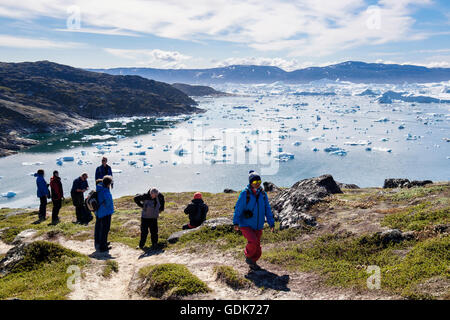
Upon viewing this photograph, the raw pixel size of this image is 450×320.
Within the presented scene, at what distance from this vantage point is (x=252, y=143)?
297 feet

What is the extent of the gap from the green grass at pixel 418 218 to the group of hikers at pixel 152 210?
4729mm

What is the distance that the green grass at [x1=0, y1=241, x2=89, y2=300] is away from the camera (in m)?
8.05

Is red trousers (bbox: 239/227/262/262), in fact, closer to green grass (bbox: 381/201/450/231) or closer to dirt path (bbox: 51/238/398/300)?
dirt path (bbox: 51/238/398/300)

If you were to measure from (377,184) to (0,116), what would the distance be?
4611 inches

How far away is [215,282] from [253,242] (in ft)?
5.63

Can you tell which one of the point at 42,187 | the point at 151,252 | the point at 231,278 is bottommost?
the point at 151,252

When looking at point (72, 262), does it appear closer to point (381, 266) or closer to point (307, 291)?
point (307, 291)

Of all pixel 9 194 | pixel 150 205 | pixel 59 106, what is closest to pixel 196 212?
pixel 150 205

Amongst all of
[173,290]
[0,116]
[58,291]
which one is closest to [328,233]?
[173,290]

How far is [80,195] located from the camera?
1764 cm

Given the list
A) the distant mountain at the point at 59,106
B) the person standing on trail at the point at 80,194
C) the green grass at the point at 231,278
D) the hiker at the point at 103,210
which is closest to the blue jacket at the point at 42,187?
the person standing on trail at the point at 80,194

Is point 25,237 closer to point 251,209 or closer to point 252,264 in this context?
point 252,264

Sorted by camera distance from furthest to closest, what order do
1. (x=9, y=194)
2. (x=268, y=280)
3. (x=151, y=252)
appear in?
1. (x=9, y=194)
2. (x=151, y=252)
3. (x=268, y=280)

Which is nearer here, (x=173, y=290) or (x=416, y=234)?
(x=173, y=290)
